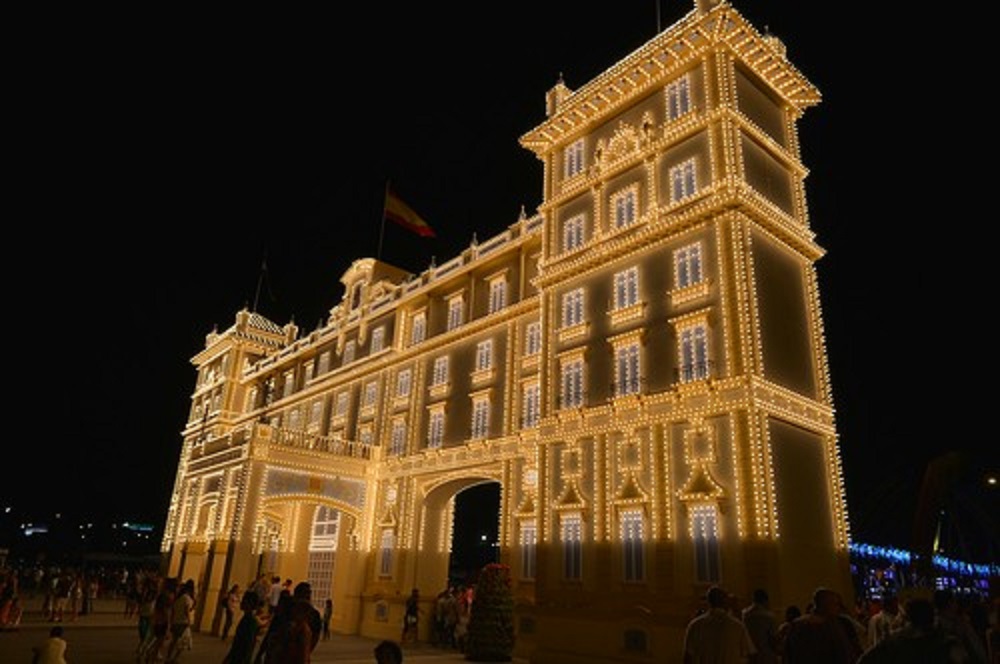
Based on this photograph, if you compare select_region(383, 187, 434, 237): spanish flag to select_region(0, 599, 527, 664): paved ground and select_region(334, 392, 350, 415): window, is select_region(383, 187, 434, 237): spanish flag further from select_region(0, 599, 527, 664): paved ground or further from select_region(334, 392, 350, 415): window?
select_region(0, 599, 527, 664): paved ground

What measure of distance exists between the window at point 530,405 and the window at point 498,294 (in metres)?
4.35

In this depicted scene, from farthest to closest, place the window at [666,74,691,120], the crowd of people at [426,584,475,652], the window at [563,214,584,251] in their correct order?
the window at [563,214,584,251]
the crowd of people at [426,584,475,652]
the window at [666,74,691,120]

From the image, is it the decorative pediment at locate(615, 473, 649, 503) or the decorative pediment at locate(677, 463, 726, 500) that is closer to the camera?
the decorative pediment at locate(677, 463, 726, 500)

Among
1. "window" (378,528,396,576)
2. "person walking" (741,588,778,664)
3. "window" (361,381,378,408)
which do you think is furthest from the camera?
"window" (361,381,378,408)

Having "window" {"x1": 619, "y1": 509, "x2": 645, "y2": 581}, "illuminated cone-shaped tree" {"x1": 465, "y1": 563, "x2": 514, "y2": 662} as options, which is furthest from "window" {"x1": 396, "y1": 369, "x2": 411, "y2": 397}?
"window" {"x1": 619, "y1": 509, "x2": 645, "y2": 581}

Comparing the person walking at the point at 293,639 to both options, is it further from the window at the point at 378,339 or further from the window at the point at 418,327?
the window at the point at 378,339

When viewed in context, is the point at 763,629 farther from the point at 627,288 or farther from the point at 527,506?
the point at 527,506

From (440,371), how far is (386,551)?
8.22m

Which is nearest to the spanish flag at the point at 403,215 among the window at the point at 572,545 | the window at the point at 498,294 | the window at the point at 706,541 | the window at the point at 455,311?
the window at the point at 455,311

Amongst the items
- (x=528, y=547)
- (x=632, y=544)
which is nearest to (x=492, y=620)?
(x=528, y=547)

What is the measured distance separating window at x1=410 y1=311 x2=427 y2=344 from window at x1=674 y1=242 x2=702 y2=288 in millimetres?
15232

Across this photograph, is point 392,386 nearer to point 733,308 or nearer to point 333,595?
point 333,595

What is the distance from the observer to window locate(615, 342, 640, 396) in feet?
65.0

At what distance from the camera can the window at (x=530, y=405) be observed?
24.5 metres
